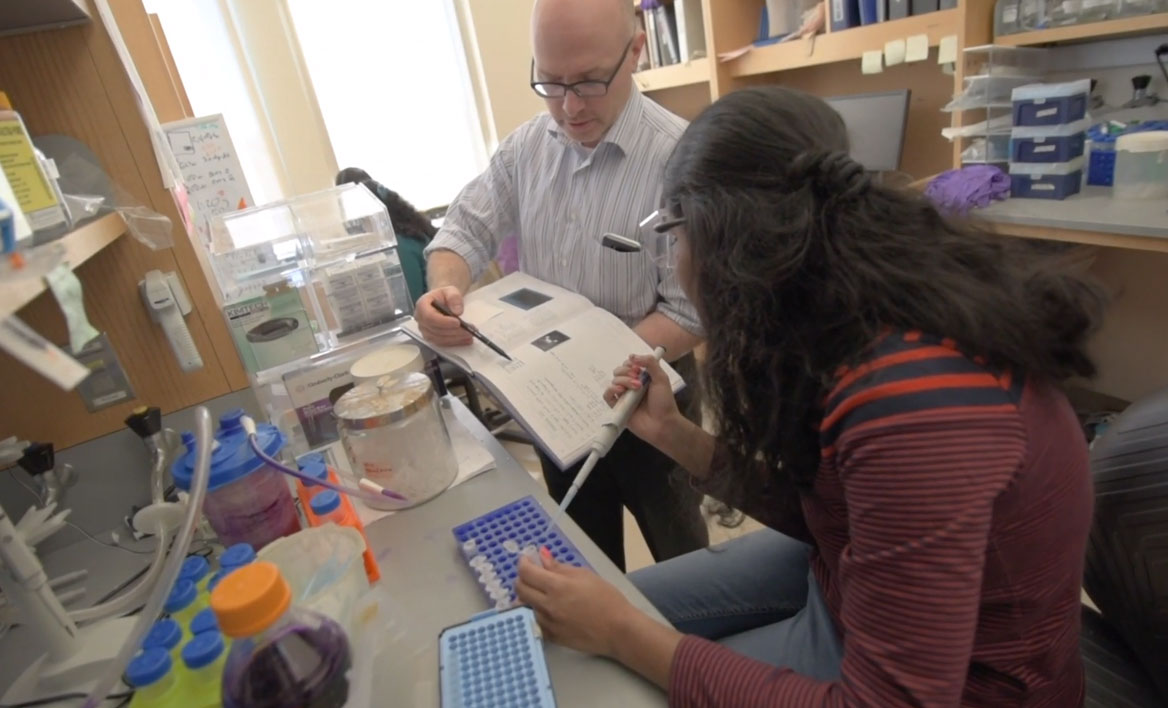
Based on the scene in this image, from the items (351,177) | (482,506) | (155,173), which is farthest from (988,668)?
(351,177)

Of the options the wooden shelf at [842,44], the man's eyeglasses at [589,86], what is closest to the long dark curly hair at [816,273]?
the man's eyeglasses at [589,86]

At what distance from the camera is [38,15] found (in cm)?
91

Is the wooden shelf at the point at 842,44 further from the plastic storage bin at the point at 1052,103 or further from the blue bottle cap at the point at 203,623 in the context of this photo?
the blue bottle cap at the point at 203,623

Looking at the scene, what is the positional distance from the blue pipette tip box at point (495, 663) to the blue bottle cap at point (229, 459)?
0.32m

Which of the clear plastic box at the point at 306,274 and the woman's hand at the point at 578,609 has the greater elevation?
the clear plastic box at the point at 306,274

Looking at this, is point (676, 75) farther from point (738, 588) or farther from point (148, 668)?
point (148, 668)

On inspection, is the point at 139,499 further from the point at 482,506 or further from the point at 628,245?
the point at 628,245

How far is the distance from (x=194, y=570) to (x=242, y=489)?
12cm

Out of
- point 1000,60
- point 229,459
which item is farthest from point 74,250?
point 1000,60

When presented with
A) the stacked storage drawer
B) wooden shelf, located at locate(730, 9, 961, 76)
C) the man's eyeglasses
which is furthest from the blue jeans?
wooden shelf, located at locate(730, 9, 961, 76)

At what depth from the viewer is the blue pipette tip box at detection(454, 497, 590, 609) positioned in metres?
0.74

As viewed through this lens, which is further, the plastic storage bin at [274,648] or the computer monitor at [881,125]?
the computer monitor at [881,125]

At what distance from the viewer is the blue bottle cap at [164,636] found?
0.57 m

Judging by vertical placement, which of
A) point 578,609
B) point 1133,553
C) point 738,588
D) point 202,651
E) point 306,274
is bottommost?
point 738,588
